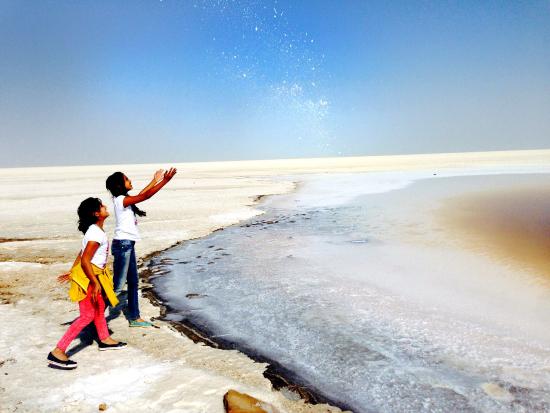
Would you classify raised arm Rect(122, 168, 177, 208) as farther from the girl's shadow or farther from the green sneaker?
the girl's shadow

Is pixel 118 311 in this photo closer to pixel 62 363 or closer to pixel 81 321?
pixel 81 321

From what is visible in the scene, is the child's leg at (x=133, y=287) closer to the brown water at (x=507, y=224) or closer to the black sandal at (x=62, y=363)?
the black sandal at (x=62, y=363)

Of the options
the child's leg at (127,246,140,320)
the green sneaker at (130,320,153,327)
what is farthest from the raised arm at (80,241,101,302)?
the green sneaker at (130,320,153,327)

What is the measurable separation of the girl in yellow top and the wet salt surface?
1.26m

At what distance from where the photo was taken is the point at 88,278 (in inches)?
144

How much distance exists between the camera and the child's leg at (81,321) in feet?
11.8

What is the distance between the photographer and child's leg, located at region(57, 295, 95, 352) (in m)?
3.60

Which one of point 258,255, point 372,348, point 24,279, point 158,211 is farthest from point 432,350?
point 158,211

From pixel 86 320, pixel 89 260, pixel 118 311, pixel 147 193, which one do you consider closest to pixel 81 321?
pixel 86 320

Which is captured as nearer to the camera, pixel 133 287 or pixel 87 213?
pixel 87 213

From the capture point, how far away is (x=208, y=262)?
757 centimetres

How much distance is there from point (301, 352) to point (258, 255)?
4.13 m

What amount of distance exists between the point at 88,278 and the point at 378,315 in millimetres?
3119

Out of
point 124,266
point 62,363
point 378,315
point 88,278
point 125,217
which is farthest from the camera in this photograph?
point 378,315
